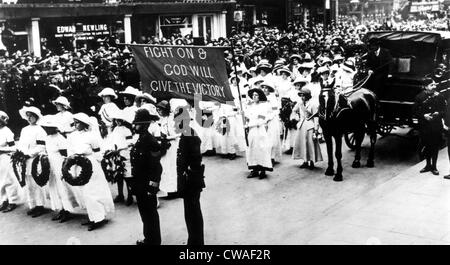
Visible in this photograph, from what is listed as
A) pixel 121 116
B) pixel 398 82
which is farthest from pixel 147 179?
pixel 398 82

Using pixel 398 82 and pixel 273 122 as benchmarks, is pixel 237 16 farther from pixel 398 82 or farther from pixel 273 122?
pixel 273 122

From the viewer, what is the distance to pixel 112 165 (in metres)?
9.34

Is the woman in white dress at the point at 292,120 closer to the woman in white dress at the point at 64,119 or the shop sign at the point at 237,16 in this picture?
the woman in white dress at the point at 64,119

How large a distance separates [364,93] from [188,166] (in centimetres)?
581

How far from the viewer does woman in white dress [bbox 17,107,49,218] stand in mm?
9297

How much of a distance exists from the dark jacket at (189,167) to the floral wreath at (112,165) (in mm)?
2139

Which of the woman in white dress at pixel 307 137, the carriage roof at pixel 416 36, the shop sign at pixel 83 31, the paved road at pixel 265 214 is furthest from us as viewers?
the shop sign at pixel 83 31

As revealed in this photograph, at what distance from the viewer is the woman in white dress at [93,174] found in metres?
8.62

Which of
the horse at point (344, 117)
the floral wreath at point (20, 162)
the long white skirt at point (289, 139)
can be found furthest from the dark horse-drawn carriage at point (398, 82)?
the floral wreath at point (20, 162)

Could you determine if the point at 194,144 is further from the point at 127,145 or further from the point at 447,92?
the point at 447,92

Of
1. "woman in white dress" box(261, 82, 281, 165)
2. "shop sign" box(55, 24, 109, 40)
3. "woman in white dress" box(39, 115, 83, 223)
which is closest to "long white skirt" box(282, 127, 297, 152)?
"woman in white dress" box(261, 82, 281, 165)

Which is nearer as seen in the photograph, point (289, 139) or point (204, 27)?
point (289, 139)

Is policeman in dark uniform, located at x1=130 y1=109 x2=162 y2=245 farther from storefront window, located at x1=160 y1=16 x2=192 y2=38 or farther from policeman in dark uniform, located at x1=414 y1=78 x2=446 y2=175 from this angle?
storefront window, located at x1=160 y1=16 x2=192 y2=38

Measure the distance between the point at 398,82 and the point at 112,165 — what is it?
22.8 feet
